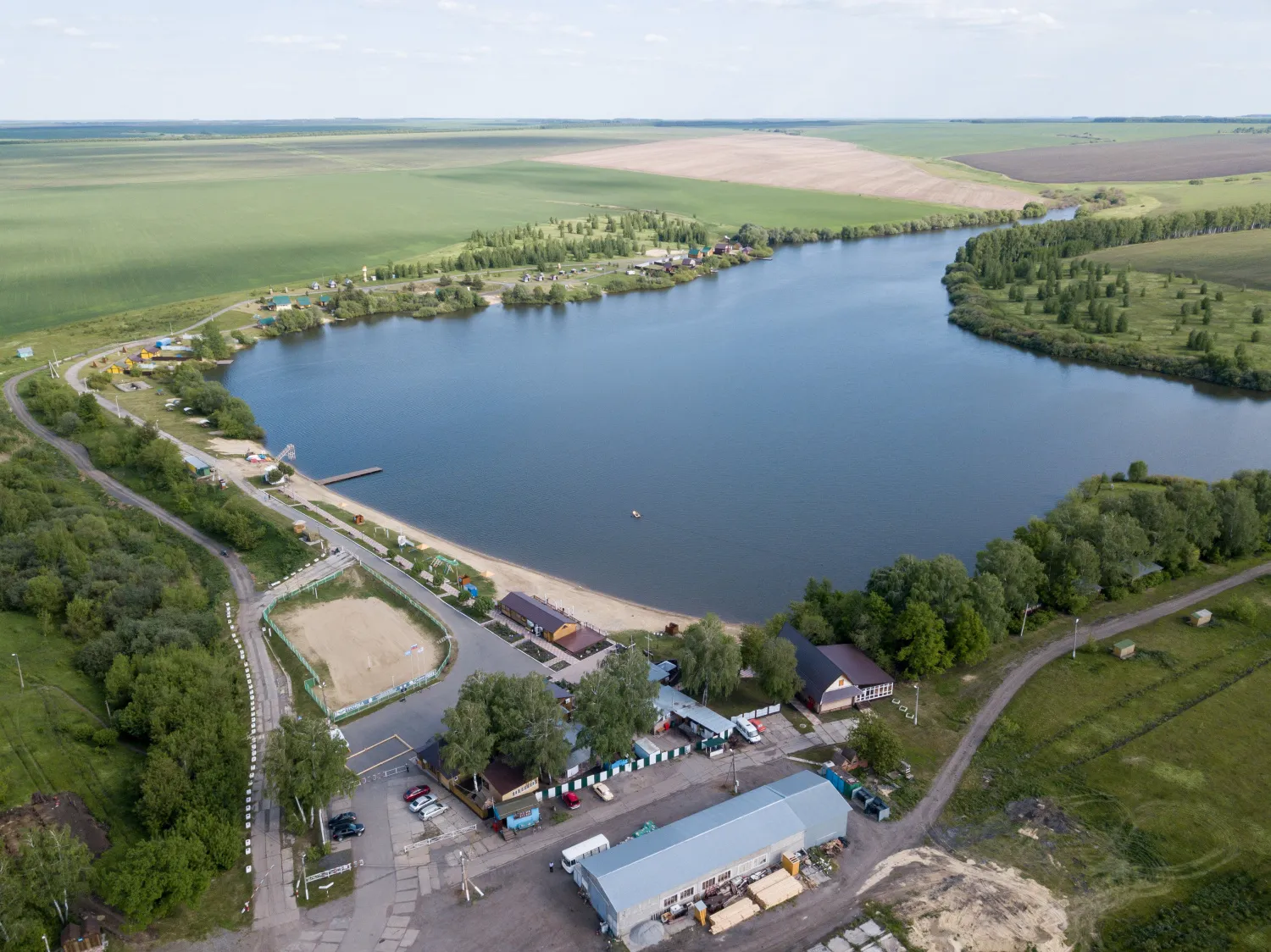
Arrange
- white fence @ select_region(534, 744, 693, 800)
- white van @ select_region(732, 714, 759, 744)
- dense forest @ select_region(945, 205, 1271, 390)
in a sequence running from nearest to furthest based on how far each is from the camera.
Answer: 1. white fence @ select_region(534, 744, 693, 800)
2. white van @ select_region(732, 714, 759, 744)
3. dense forest @ select_region(945, 205, 1271, 390)

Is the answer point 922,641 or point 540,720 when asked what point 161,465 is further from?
point 922,641

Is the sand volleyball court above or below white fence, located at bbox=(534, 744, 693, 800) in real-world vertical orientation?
above

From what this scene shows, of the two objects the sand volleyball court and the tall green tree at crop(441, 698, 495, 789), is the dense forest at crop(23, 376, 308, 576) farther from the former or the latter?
the tall green tree at crop(441, 698, 495, 789)

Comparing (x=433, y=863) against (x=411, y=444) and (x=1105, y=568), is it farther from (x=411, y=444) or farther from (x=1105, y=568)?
(x=411, y=444)

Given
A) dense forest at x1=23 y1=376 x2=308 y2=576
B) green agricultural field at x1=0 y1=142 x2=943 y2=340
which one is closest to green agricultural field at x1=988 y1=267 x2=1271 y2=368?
green agricultural field at x1=0 y1=142 x2=943 y2=340

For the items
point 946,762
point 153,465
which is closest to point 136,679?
point 153,465

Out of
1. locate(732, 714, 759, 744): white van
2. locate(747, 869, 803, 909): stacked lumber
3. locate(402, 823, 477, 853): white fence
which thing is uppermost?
locate(732, 714, 759, 744): white van

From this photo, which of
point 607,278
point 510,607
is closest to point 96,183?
point 607,278
